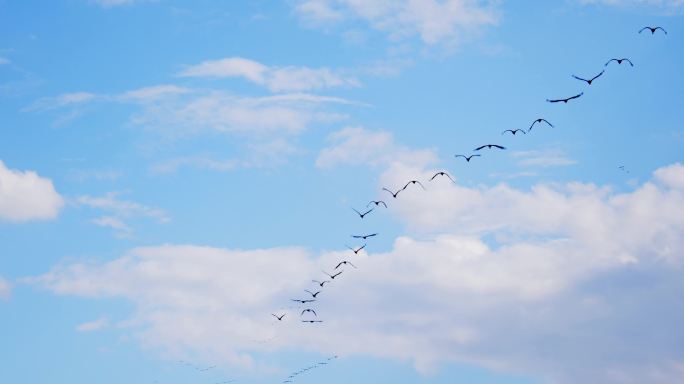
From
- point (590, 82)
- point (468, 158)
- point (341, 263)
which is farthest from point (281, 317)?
point (590, 82)

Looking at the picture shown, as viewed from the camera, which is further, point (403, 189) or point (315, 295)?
point (315, 295)

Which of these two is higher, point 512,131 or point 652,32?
point 652,32

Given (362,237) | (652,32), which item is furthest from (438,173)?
(652,32)

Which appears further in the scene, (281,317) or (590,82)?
(281,317)

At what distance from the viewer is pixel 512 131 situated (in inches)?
3369

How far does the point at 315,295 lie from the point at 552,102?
54.2 m

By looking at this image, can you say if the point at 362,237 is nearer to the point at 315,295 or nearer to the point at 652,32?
the point at 315,295

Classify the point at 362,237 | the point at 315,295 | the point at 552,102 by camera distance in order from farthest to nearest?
the point at 315,295 → the point at 362,237 → the point at 552,102

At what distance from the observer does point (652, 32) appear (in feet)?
279

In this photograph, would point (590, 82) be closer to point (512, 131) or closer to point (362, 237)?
point (512, 131)

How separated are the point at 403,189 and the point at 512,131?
47.8 feet

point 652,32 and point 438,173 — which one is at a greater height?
point 652,32

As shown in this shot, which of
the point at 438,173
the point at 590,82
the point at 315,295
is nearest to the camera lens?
the point at 590,82

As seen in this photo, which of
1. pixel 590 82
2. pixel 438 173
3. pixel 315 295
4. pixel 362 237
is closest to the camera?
pixel 590 82
